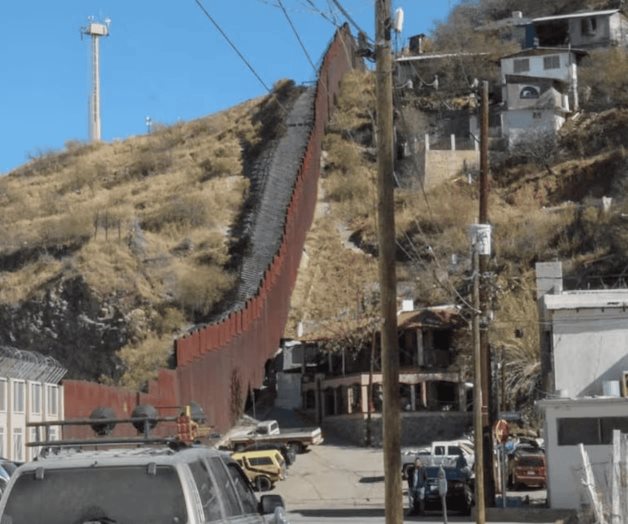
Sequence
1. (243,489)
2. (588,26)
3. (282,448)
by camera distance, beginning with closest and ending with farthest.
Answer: (243,489) < (282,448) < (588,26)

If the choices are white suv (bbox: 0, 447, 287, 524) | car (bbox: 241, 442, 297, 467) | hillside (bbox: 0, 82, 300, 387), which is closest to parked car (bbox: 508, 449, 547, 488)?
car (bbox: 241, 442, 297, 467)

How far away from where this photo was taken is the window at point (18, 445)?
41059 millimetres

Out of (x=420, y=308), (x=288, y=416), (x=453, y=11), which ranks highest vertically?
(x=453, y=11)

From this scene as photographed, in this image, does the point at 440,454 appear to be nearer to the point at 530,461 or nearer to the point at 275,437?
the point at 530,461

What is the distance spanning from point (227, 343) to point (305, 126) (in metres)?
33.7

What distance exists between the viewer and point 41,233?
276 feet

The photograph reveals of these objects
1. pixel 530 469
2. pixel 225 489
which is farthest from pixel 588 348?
pixel 225 489

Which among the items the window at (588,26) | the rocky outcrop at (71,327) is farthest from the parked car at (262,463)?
the window at (588,26)

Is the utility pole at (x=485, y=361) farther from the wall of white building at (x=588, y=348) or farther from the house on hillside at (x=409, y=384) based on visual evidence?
the house on hillside at (x=409, y=384)

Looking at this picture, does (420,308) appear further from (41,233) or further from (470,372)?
(41,233)

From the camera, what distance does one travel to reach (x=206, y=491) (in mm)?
11500

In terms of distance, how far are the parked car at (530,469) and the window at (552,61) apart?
50.6 meters

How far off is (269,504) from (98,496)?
102 inches

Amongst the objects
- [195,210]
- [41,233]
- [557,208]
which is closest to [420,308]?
[557,208]
